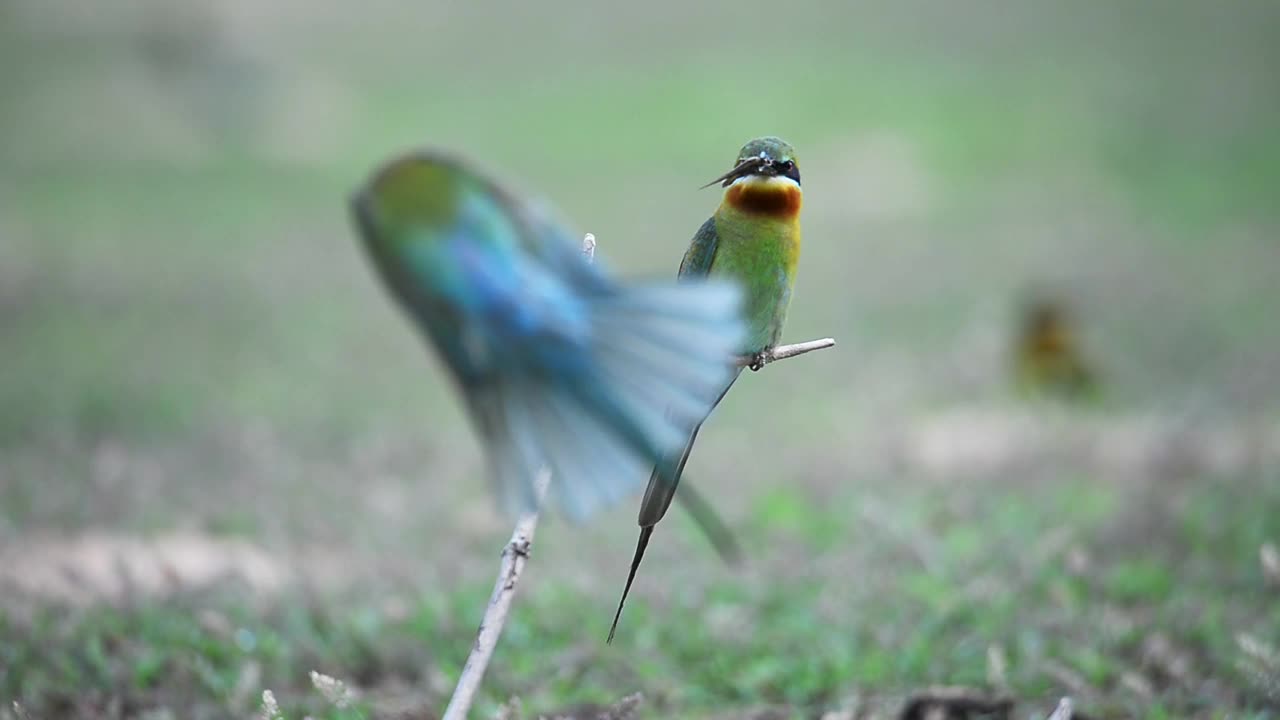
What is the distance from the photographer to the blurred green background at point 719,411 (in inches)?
147

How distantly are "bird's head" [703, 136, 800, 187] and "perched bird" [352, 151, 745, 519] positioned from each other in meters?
0.56

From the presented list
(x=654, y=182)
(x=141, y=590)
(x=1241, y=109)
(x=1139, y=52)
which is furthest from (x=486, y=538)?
(x=1139, y=52)

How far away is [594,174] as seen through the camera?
1328 cm

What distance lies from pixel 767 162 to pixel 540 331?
29.3 inches

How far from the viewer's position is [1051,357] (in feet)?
23.1

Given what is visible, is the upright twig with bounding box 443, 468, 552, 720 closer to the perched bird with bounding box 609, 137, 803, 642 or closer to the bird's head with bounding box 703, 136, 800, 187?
the perched bird with bounding box 609, 137, 803, 642

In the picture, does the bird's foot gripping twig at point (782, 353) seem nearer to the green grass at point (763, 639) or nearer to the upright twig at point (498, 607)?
the upright twig at point (498, 607)

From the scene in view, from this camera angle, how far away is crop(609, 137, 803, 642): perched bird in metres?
2.81

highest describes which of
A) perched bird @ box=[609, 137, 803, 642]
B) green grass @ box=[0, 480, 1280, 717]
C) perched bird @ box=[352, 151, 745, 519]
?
perched bird @ box=[609, 137, 803, 642]

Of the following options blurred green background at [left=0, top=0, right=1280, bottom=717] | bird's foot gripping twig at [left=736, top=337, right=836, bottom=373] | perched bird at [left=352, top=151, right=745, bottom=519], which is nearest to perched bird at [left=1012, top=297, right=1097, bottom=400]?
blurred green background at [left=0, top=0, right=1280, bottom=717]

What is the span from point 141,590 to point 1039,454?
3636mm

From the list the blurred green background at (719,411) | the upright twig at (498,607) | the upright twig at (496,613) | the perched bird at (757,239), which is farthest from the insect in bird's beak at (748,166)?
the blurred green background at (719,411)

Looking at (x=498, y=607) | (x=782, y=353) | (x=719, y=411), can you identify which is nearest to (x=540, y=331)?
(x=498, y=607)

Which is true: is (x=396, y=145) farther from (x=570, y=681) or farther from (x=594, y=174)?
(x=570, y=681)
